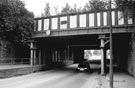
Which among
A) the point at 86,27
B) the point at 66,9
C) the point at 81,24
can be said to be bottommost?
the point at 86,27

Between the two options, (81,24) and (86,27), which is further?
(81,24)

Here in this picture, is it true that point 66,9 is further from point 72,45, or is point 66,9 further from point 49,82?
point 49,82

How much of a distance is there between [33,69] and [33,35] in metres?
5.41

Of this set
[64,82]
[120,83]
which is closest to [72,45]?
[64,82]

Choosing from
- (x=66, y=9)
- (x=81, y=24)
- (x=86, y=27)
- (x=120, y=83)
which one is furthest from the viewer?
(x=66, y=9)

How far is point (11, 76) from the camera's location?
18.7 metres

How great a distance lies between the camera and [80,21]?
21.6m

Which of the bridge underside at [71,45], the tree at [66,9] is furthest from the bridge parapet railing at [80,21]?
the tree at [66,9]

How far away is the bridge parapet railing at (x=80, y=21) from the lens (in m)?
19.7

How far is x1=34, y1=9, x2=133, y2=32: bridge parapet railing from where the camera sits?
19.7 metres

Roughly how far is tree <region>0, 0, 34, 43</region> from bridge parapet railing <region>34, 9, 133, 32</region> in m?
1.61

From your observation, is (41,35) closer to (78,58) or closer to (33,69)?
(33,69)

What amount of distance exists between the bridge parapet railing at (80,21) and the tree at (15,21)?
1614mm

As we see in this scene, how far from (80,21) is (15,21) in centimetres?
1019
